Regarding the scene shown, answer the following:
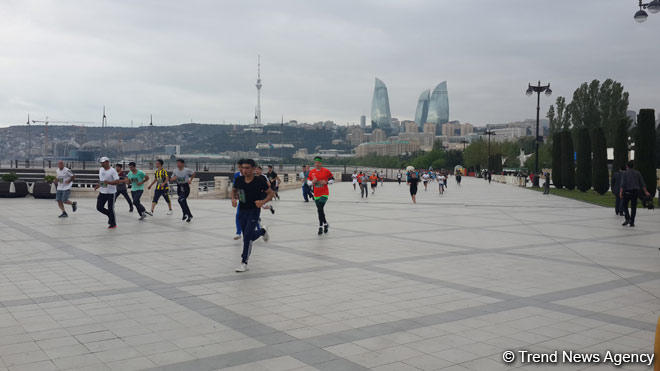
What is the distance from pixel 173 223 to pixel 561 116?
2588 inches

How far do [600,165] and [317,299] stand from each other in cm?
3210

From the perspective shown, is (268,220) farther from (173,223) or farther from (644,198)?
(644,198)

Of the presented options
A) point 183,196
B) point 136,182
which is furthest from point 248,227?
point 136,182

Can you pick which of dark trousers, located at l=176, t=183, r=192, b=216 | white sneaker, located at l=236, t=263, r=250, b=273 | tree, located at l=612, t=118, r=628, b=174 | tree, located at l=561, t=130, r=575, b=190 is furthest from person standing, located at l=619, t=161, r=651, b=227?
tree, located at l=561, t=130, r=575, b=190

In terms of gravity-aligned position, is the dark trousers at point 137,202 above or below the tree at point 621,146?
below

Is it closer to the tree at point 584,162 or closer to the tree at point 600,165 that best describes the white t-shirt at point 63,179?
the tree at point 600,165

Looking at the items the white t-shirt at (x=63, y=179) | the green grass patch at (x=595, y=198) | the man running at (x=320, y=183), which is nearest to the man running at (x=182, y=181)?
the white t-shirt at (x=63, y=179)

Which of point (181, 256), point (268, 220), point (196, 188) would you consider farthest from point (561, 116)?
point (181, 256)

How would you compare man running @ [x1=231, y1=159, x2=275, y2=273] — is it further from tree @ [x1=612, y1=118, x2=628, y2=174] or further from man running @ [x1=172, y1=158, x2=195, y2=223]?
tree @ [x1=612, y1=118, x2=628, y2=174]

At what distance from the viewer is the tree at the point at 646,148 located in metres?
27.3

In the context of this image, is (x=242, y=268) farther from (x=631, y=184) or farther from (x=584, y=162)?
(x=584, y=162)

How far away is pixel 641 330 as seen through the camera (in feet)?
18.1

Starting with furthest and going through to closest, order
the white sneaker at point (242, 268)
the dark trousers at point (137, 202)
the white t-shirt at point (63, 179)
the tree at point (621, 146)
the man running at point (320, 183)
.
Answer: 1. the tree at point (621, 146)
2. the white t-shirt at point (63, 179)
3. the dark trousers at point (137, 202)
4. the man running at point (320, 183)
5. the white sneaker at point (242, 268)

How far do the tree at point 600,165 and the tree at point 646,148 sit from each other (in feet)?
18.1
